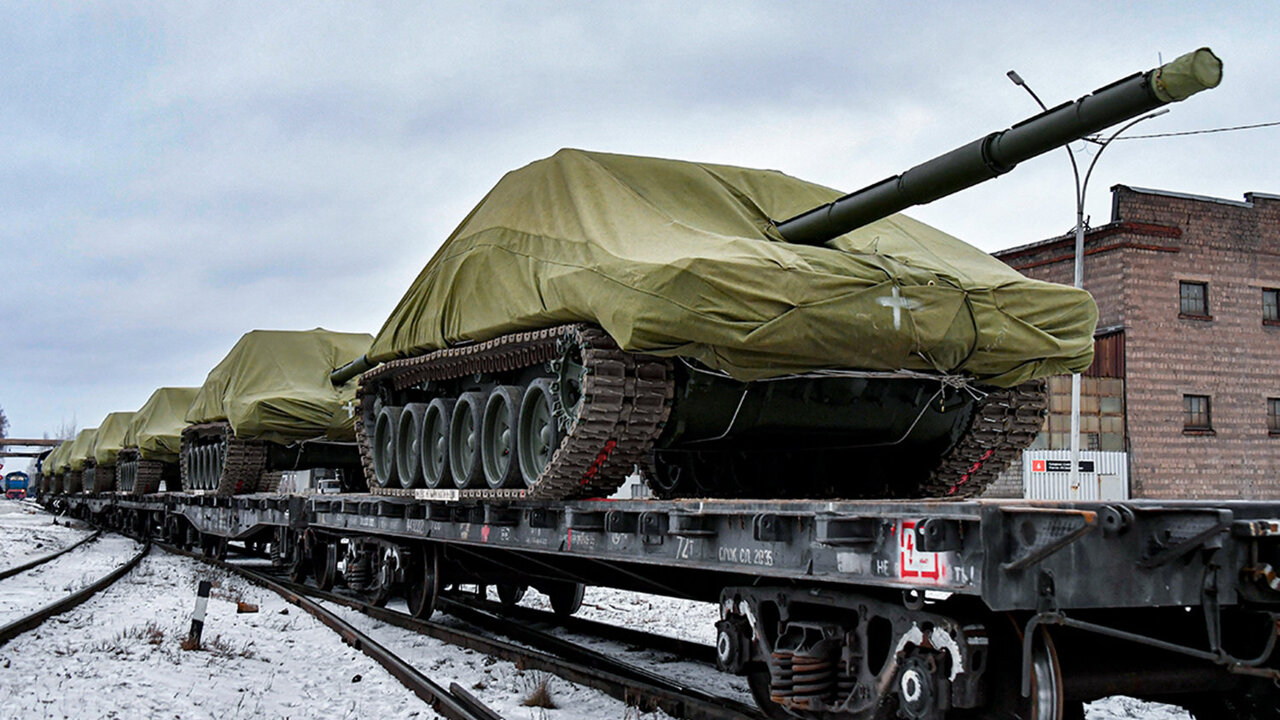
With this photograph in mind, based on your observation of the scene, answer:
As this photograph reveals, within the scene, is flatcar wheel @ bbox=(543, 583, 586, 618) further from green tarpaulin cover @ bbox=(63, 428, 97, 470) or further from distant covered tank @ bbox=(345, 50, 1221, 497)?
green tarpaulin cover @ bbox=(63, 428, 97, 470)

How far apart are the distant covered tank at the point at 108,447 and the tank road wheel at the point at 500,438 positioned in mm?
22072

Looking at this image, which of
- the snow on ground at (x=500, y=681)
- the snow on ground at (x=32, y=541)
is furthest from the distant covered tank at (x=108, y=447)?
the snow on ground at (x=500, y=681)

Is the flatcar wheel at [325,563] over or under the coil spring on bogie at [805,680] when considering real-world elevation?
under

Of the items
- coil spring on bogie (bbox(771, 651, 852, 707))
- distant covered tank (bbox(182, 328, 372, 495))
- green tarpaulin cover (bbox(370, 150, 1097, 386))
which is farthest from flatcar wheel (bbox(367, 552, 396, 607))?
coil spring on bogie (bbox(771, 651, 852, 707))

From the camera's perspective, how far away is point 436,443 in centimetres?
953

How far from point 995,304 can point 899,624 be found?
284cm

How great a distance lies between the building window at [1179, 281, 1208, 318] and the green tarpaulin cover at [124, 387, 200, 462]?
20.8 m

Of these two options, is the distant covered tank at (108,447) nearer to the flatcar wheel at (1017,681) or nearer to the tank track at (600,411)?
the tank track at (600,411)

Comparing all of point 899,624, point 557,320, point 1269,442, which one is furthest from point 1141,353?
point 899,624

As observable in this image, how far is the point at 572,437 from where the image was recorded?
21.6ft

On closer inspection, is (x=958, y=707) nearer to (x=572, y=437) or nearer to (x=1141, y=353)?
(x=572, y=437)

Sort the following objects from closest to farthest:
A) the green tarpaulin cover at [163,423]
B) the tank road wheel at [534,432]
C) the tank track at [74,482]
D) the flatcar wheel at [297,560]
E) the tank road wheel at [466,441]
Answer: the tank road wheel at [534,432] < the tank road wheel at [466,441] < the flatcar wheel at [297,560] < the green tarpaulin cover at [163,423] < the tank track at [74,482]

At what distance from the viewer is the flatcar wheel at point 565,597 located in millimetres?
10672

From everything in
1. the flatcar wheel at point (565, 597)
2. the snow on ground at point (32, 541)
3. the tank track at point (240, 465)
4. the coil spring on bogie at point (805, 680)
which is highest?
the tank track at point (240, 465)
